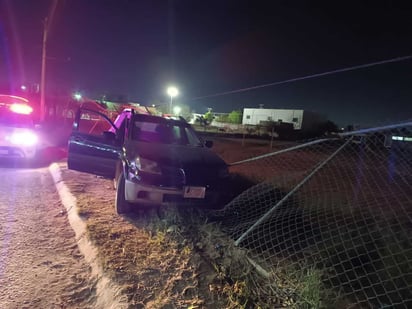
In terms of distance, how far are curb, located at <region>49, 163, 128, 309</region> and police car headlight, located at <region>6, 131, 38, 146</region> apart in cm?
334

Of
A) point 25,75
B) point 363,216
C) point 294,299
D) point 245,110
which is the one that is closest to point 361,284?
point 294,299

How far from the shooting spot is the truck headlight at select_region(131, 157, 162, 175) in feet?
13.9

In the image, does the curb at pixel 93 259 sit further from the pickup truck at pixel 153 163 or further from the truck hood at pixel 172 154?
the truck hood at pixel 172 154

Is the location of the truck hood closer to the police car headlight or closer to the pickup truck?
the pickup truck

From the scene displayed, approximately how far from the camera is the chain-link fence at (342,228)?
3004 millimetres

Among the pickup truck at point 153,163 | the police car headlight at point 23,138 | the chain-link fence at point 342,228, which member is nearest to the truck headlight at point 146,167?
the pickup truck at point 153,163

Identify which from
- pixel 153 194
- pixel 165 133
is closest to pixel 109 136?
pixel 165 133

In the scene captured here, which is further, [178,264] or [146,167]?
[146,167]

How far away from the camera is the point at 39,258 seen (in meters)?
3.36

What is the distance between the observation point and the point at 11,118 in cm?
841

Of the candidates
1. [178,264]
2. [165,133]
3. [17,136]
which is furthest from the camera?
[17,136]

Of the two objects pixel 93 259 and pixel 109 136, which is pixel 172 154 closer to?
pixel 109 136

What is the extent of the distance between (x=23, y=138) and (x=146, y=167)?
19.0 feet

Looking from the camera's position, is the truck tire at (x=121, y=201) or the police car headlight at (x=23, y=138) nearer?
the truck tire at (x=121, y=201)
